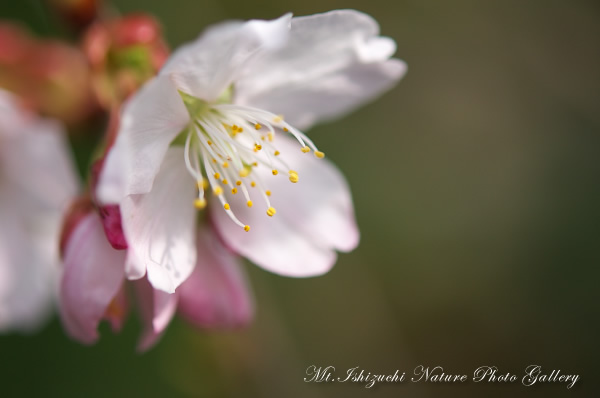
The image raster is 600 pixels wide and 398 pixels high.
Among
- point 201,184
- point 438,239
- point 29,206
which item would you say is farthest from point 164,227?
point 438,239

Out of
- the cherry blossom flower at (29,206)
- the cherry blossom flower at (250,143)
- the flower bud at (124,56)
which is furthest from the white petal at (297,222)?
the cherry blossom flower at (29,206)

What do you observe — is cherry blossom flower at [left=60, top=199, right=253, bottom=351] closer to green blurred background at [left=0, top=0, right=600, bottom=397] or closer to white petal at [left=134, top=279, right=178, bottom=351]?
white petal at [left=134, top=279, right=178, bottom=351]

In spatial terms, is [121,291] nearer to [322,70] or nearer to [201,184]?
[201,184]

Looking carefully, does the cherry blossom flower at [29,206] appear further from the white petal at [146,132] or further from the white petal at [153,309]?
the white petal at [146,132]

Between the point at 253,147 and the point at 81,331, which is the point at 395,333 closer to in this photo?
the point at 253,147

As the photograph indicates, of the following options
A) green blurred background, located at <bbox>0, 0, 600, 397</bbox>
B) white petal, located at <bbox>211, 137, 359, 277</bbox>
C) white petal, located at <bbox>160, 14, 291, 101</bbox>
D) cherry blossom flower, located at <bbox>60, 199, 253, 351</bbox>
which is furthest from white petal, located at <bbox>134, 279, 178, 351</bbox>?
green blurred background, located at <bbox>0, 0, 600, 397</bbox>

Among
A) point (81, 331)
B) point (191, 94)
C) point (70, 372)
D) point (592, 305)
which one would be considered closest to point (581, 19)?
point (592, 305)
